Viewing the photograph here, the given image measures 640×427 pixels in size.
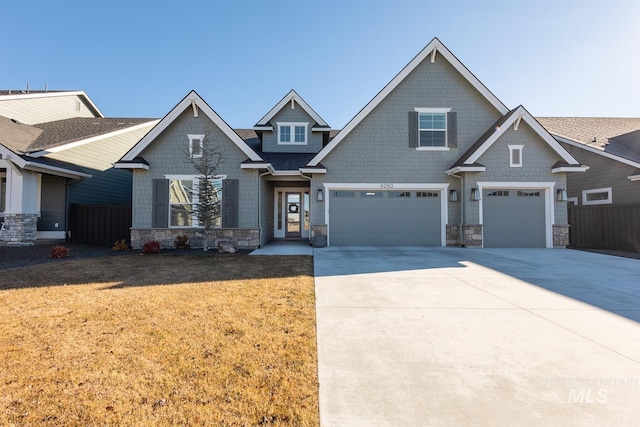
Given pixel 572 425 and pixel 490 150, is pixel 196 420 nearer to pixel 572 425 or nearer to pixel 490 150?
pixel 572 425

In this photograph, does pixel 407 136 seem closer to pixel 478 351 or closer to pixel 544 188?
pixel 544 188

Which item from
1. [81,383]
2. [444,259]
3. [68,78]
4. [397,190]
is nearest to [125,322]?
[81,383]

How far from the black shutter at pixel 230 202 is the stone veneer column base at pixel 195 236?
35 cm

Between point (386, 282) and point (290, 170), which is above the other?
point (290, 170)

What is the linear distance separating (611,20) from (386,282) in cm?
1112

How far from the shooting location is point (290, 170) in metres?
12.1

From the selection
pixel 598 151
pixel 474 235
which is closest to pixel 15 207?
pixel 474 235

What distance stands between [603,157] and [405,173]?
999cm

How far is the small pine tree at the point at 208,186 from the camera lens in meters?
10.6

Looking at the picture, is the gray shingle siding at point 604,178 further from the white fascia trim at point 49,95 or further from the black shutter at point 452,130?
the white fascia trim at point 49,95

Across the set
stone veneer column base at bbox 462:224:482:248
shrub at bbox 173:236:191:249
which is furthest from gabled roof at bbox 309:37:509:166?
shrub at bbox 173:236:191:249

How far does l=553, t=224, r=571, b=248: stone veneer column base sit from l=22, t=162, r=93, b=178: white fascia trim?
20.0m

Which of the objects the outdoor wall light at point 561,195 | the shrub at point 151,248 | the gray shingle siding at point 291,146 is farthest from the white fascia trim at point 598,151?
the shrub at point 151,248

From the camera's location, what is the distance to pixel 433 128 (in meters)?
12.3
